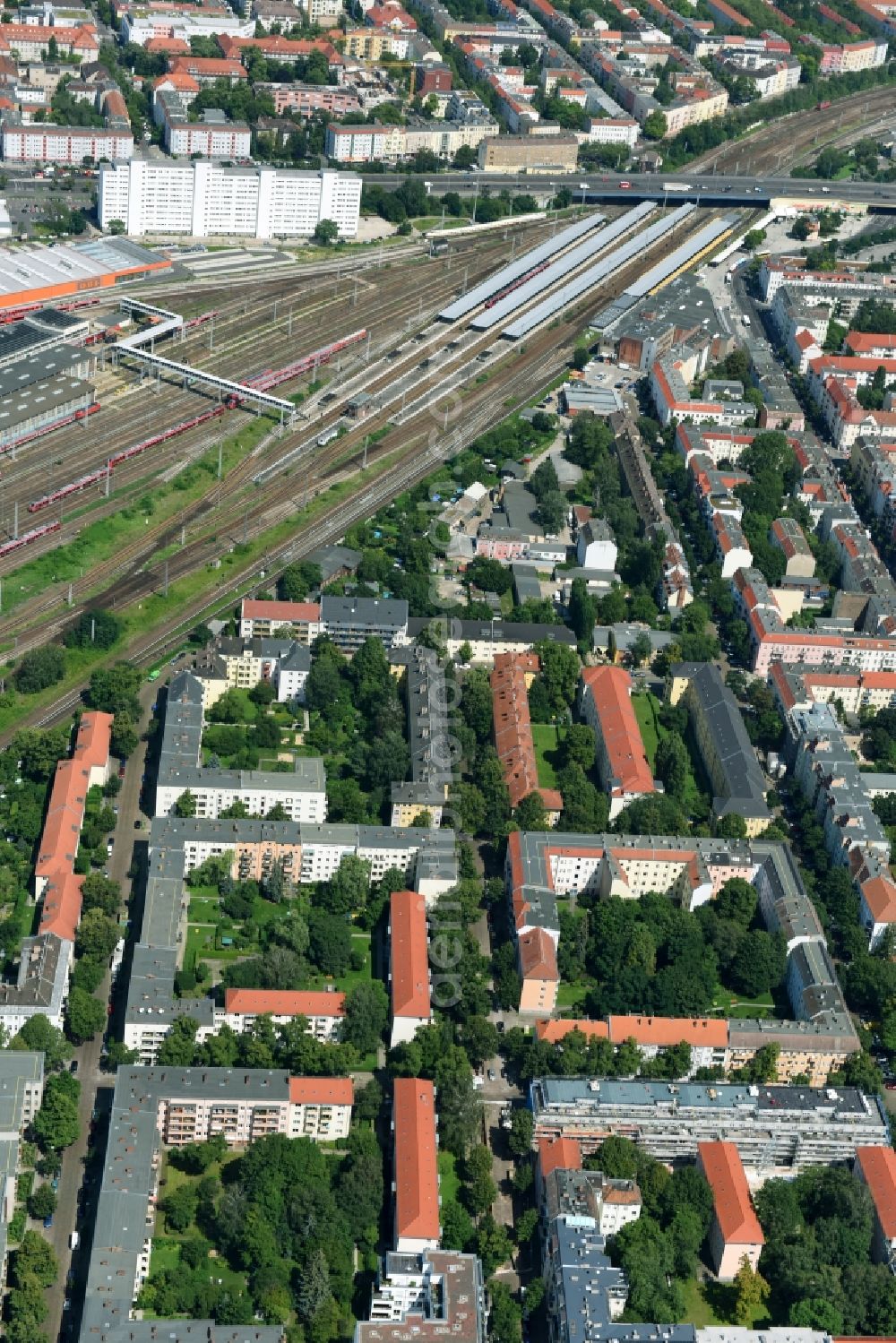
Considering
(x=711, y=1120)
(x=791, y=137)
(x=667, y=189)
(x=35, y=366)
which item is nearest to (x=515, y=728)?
(x=711, y=1120)

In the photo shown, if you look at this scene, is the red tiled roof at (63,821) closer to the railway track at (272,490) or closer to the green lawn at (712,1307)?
the railway track at (272,490)

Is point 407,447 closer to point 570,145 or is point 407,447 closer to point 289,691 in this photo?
point 289,691

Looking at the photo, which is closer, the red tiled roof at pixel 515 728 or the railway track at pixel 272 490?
the red tiled roof at pixel 515 728

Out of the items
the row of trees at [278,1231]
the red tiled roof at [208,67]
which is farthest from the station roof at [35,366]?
the row of trees at [278,1231]

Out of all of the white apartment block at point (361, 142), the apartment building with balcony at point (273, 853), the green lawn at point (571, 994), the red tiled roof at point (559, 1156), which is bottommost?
the red tiled roof at point (559, 1156)

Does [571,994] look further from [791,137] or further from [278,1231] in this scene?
[791,137]
